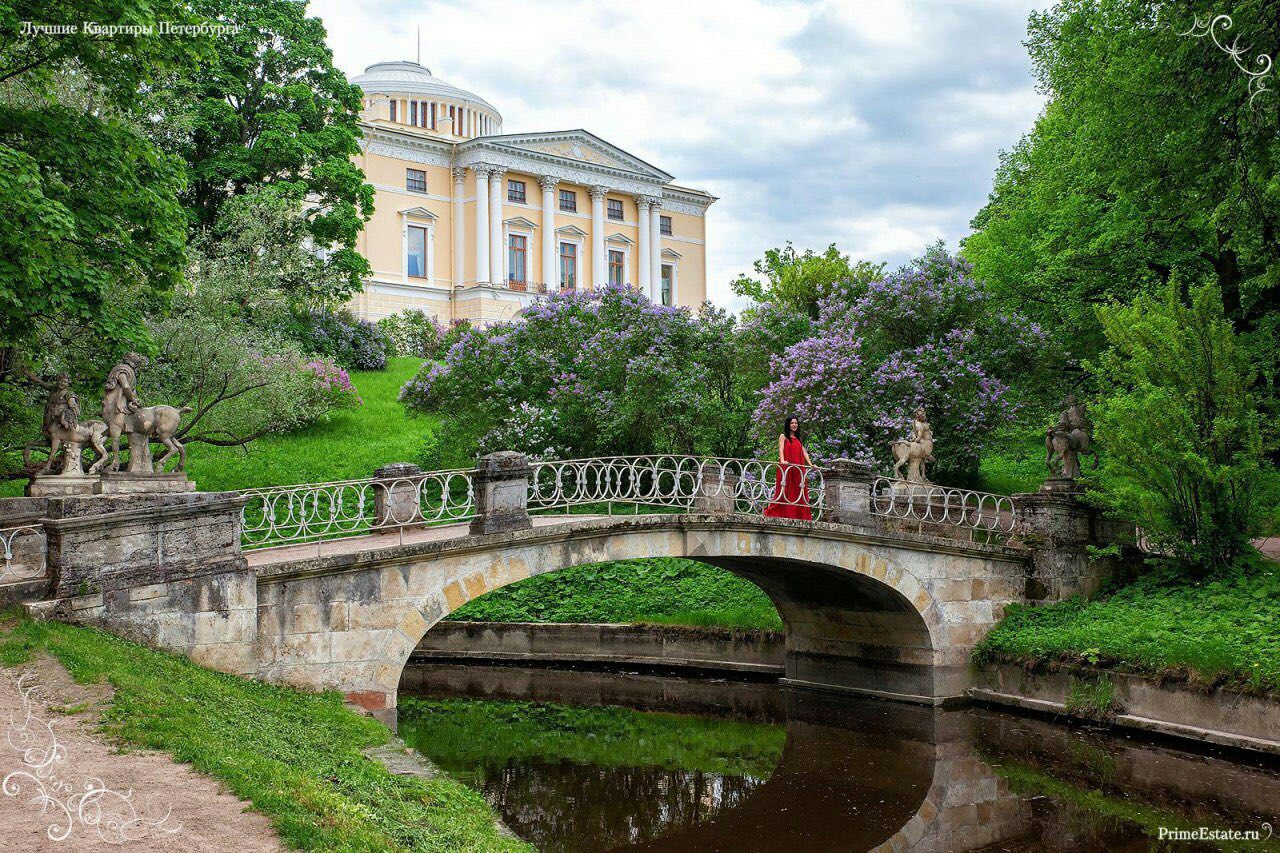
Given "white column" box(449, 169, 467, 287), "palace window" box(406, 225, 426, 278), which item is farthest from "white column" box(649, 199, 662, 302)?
"palace window" box(406, 225, 426, 278)

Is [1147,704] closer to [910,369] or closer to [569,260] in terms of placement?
[910,369]

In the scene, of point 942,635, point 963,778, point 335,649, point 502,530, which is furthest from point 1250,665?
point 335,649

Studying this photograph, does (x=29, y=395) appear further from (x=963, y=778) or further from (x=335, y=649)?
(x=963, y=778)

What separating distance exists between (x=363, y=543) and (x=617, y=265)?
4423 centimetres

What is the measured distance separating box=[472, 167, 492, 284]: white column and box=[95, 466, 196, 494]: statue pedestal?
38970 mm

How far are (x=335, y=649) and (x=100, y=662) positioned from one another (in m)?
3.72

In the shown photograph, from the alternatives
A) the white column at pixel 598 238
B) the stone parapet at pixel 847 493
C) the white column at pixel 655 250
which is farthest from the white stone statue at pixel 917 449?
the white column at pixel 655 250

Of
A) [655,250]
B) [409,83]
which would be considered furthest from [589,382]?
[409,83]

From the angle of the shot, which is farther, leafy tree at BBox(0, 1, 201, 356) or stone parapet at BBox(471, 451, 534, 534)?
stone parapet at BBox(471, 451, 534, 534)

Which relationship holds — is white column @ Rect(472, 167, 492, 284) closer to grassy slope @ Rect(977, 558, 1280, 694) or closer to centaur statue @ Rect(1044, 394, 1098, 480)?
centaur statue @ Rect(1044, 394, 1098, 480)

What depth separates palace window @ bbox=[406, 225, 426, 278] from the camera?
5141 centimetres

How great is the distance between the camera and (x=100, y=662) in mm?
8961

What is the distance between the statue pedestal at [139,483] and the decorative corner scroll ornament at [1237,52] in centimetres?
1387

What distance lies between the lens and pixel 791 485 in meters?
17.4
